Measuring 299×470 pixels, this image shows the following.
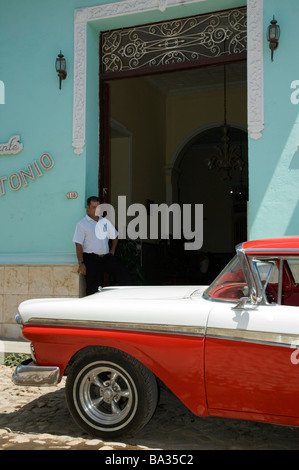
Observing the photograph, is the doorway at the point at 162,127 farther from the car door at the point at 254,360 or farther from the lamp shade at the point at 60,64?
the car door at the point at 254,360

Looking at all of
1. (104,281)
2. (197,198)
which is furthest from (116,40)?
(197,198)

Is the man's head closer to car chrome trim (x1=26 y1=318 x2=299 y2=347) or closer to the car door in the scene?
car chrome trim (x1=26 y1=318 x2=299 y2=347)

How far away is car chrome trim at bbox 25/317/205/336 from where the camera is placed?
3.52 meters

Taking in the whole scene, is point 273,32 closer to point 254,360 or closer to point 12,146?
point 12,146

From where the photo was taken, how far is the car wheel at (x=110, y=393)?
11.9 feet

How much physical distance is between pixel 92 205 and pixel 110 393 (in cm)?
387

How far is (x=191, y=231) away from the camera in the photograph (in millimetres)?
17688

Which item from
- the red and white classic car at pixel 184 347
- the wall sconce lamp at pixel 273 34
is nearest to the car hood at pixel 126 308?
the red and white classic car at pixel 184 347

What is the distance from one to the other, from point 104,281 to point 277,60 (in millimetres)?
3941

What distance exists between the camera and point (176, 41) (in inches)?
297

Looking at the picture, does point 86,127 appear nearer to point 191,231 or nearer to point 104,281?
point 104,281

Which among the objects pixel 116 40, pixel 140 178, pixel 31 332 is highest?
pixel 116 40

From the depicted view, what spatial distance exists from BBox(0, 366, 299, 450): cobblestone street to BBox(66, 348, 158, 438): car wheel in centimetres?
13

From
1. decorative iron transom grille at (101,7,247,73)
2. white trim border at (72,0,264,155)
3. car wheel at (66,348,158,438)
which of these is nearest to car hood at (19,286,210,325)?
car wheel at (66,348,158,438)
